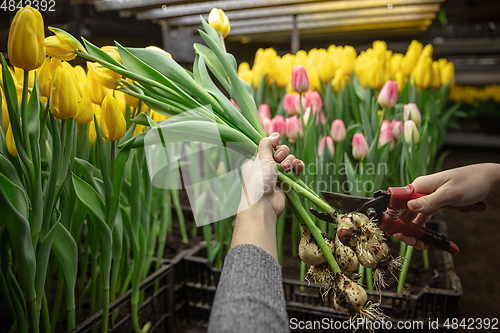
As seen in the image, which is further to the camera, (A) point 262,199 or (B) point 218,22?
(B) point 218,22

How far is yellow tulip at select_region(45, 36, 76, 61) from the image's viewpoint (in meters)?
0.43

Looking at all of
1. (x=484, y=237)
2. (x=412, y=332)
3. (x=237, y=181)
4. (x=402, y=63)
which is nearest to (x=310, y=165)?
(x=237, y=181)

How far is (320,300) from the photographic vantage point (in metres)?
0.71

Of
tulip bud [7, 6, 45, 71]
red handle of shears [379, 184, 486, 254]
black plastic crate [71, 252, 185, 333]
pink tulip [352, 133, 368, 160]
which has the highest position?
tulip bud [7, 6, 45, 71]

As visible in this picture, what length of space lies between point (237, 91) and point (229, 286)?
1.05ft

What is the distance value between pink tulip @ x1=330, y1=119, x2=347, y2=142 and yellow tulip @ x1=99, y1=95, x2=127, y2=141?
1.50 ft

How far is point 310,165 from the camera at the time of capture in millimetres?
719

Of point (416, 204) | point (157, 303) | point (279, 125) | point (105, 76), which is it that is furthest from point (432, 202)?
point (157, 303)

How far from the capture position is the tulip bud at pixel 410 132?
68 cm

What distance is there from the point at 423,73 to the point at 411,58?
7cm

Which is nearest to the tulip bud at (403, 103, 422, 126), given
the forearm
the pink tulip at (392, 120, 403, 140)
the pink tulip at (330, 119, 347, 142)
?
the pink tulip at (392, 120, 403, 140)

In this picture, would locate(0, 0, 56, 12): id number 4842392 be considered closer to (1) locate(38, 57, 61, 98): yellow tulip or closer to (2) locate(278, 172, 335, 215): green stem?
(1) locate(38, 57, 61, 98): yellow tulip

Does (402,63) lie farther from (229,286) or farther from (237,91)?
(229,286)

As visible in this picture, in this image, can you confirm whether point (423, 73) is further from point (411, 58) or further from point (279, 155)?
point (279, 155)
